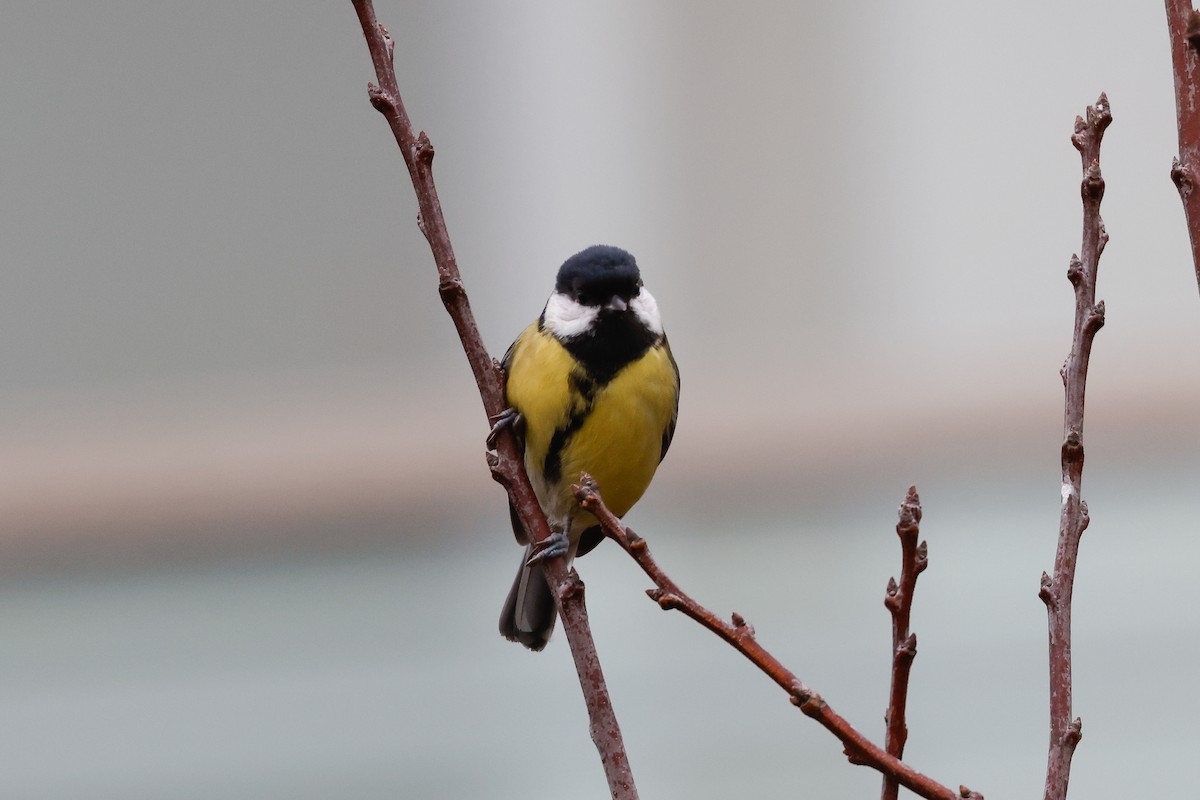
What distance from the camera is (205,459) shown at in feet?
16.8

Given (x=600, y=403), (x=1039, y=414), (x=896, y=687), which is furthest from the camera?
(x=1039, y=414)

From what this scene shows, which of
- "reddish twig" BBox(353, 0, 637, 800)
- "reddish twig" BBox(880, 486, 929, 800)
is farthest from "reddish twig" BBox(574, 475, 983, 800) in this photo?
"reddish twig" BBox(353, 0, 637, 800)

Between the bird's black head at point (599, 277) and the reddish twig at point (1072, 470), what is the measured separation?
3.89ft

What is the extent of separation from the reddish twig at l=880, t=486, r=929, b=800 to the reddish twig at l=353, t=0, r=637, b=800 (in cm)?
24

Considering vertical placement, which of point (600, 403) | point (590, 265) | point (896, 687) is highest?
point (590, 265)

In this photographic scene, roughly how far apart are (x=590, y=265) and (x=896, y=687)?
1.36 metres

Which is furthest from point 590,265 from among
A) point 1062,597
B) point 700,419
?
point 700,419

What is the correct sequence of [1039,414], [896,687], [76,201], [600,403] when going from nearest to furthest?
[896,687] < [600,403] < [1039,414] < [76,201]

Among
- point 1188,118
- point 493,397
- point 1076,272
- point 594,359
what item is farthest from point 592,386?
point 1188,118

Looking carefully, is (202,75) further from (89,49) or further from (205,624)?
(205,624)

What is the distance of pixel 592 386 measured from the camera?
88.2 inches

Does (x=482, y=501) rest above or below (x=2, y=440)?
below

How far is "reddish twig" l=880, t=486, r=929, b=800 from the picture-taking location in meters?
1.00

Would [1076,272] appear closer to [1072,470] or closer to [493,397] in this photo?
[1072,470]
